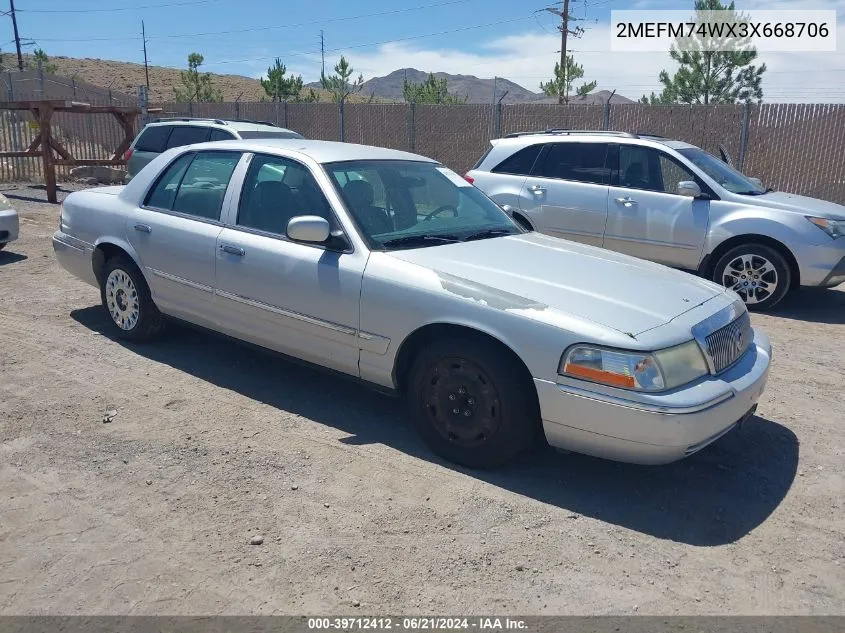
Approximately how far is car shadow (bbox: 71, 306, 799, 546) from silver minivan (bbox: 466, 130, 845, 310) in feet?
10.4

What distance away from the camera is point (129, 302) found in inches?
227

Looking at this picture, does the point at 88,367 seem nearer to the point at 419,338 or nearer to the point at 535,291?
the point at 419,338

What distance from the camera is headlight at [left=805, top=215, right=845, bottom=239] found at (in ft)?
24.4

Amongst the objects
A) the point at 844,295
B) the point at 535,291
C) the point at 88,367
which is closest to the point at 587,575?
the point at 535,291

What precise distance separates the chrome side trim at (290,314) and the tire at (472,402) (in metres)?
0.49

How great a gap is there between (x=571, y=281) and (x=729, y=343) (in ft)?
2.94

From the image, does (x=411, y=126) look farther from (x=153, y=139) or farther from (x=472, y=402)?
(x=472, y=402)

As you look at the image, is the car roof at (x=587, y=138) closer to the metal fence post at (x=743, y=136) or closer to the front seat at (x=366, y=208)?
the front seat at (x=366, y=208)

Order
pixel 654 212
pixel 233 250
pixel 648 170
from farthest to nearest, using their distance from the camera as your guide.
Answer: pixel 648 170, pixel 654 212, pixel 233 250

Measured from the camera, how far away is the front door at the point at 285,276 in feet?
14.2

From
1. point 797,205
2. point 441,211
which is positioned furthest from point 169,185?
point 797,205

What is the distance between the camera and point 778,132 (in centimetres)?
1487

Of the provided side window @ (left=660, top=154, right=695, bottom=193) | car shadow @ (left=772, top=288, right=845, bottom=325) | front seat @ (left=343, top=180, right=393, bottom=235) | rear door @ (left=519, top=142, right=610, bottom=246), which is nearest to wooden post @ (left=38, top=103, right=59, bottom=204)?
rear door @ (left=519, top=142, right=610, bottom=246)

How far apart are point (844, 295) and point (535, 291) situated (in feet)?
20.6
